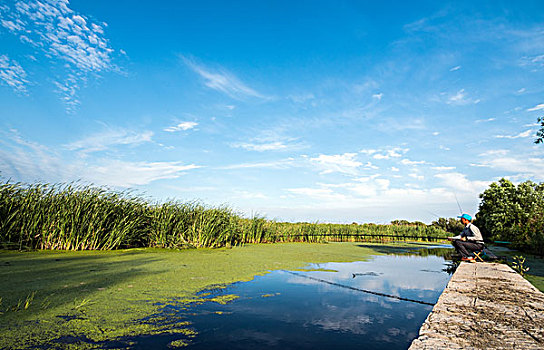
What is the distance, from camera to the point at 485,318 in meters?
2.14

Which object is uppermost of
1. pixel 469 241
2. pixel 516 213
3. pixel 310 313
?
pixel 516 213

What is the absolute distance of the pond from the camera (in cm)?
207

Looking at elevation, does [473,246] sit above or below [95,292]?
above

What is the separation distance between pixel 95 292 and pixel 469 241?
243 inches

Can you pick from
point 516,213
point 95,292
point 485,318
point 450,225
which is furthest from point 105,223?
point 450,225

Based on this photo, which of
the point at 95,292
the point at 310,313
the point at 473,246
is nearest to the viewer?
the point at 310,313

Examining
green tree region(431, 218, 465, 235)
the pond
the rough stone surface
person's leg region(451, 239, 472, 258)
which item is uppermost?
green tree region(431, 218, 465, 235)

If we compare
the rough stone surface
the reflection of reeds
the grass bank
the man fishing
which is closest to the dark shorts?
the man fishing

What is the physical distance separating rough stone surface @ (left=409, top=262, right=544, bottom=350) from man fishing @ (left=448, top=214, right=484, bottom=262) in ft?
7.65

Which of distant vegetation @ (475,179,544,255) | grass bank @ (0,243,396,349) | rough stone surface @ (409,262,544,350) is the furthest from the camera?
distant vegetation @ (475,179,544,255)

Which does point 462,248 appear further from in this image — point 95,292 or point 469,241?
point 95,292

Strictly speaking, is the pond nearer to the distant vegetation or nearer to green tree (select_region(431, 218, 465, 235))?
the distant vegetation

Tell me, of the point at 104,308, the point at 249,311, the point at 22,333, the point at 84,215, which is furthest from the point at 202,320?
the point at 84,215

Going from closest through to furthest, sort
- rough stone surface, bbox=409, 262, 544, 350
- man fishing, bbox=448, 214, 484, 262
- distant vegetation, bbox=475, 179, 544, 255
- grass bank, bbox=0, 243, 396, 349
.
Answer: rough stone surface, bbox=409, 262, 544, 350 < grass bank, bbox=0, 243, 396, 349 < man fishing, bbox=448, 214, 484, 262 < distant vegetation, bbox=475, 179, 544, 255
